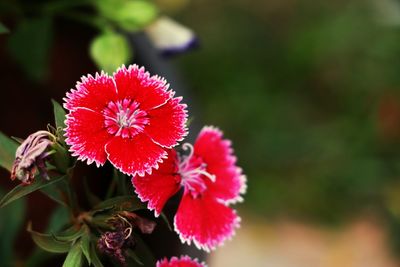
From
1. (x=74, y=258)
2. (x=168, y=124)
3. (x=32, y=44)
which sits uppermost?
(x=32, y=44)

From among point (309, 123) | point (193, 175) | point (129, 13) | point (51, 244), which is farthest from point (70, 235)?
point (309, 123)

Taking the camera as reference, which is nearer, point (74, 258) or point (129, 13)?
point (74, 258)

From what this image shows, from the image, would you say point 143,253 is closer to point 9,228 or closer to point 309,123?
point 9,228

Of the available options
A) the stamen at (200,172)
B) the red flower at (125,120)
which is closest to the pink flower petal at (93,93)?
the red flower at (125,120)

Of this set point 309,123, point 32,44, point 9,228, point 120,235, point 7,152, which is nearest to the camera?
point 120,235

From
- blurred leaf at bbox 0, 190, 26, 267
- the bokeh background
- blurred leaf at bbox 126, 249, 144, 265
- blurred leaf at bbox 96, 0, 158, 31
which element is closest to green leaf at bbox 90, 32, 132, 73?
blurred leaf at bbox 96, 0, 158, 31

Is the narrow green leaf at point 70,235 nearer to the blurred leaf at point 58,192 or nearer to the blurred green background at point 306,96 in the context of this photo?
the blurred leaf at point 58,192
